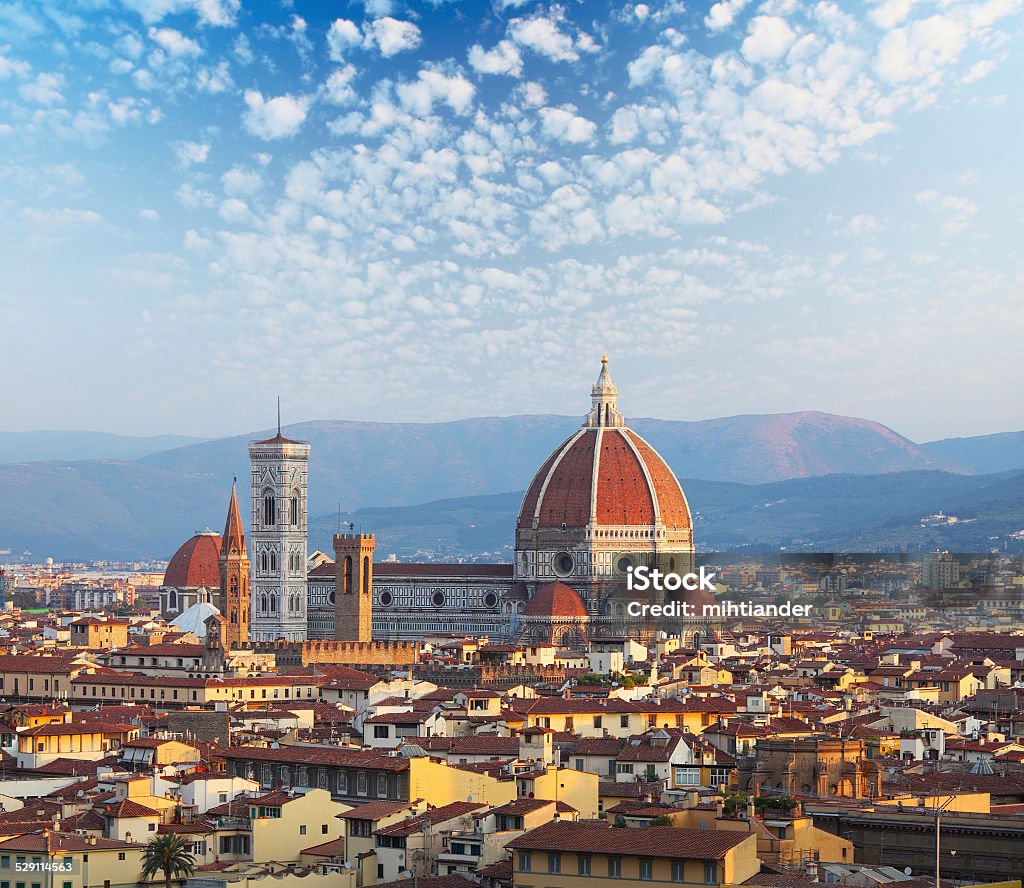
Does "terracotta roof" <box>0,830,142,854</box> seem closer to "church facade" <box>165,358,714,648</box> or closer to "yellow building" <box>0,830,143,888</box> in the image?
"yellow building" <box>0,830,143,888</box>

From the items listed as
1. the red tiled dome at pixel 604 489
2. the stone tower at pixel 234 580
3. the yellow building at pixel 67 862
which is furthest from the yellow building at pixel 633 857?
the red tiled dome at pixel 604 489

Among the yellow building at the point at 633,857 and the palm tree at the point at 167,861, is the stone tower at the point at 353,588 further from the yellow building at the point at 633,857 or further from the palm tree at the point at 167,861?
the yellow building at the point at 633,857

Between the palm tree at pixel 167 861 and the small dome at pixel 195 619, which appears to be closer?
the palm tree at pixel 167 861

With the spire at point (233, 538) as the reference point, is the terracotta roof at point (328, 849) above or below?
below

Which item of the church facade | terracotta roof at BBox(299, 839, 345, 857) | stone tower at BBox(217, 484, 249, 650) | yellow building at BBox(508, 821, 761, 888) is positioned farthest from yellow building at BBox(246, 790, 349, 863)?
stone tower at BBox(217, 484, 249, 650)

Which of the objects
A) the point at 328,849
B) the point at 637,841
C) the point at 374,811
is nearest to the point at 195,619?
the point at 328,849

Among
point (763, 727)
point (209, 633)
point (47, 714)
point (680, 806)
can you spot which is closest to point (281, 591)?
point (209, 633)
